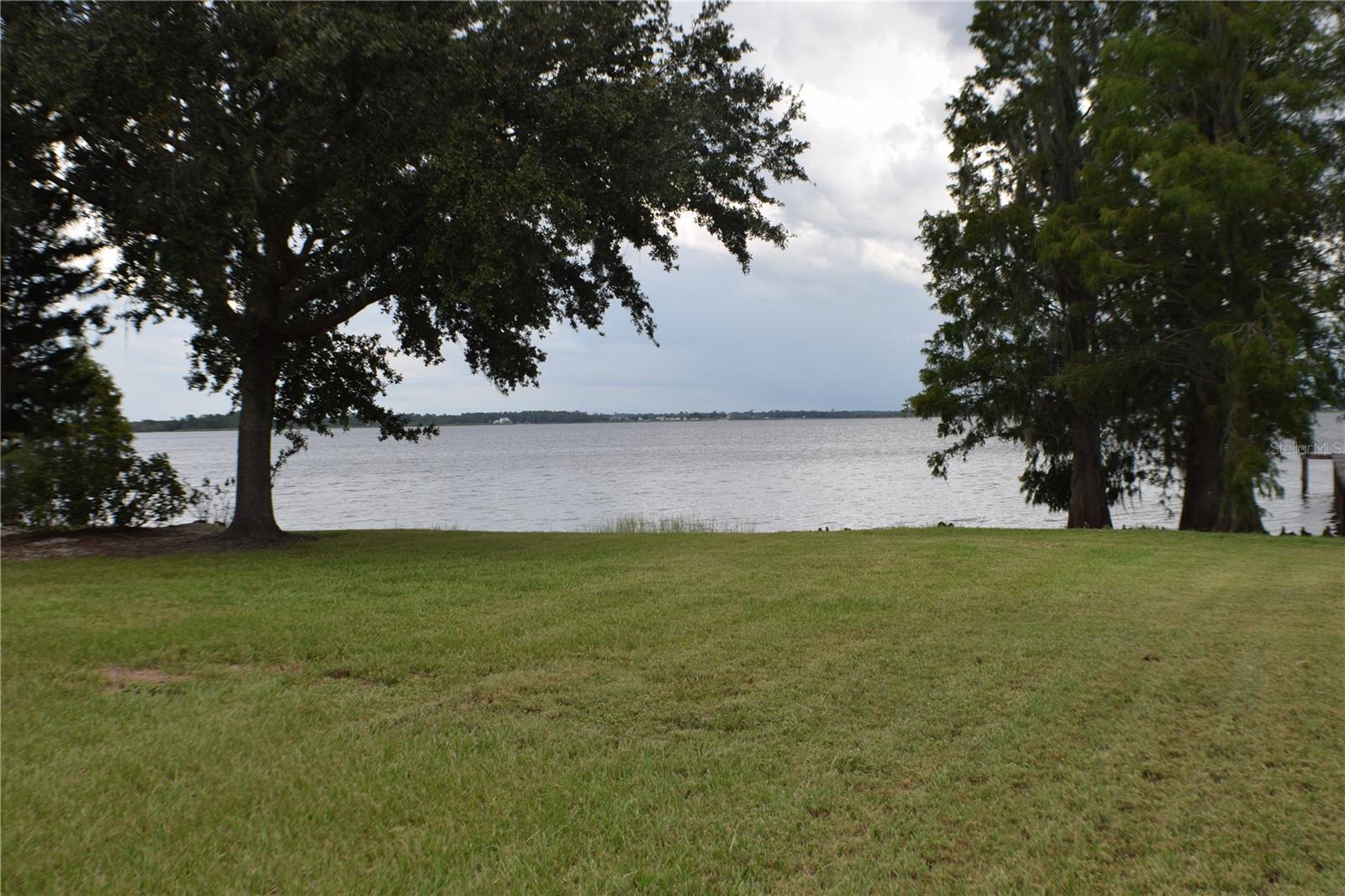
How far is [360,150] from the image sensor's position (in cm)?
1212

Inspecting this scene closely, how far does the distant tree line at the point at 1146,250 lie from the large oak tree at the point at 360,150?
26.1 feet

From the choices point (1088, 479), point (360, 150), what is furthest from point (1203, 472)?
point (360, 150)

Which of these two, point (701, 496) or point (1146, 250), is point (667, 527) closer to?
point (1146, 250)

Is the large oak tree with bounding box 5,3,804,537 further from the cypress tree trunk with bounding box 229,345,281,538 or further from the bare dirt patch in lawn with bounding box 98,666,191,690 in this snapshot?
the bare dirt patch in lawn with bounding box 98,666,191,690

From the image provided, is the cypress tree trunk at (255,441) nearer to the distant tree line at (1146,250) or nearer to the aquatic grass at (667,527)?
the aquatic grass at (667,527)

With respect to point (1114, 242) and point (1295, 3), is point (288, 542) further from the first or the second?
point (1295, 3)

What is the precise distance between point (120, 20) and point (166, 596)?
23.4ft

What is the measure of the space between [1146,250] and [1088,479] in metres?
5.88

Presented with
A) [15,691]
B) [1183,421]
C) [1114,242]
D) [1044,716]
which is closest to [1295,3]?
[1114,242]

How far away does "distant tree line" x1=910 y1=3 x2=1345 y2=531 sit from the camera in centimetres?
1652

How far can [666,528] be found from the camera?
22.1 metres

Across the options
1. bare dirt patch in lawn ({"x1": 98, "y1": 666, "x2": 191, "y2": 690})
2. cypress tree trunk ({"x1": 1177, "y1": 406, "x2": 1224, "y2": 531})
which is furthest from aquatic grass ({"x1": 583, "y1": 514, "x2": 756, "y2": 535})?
bare dirt patch in lawn ({"x1": 98, "y1": 666, "x2": 191, "y2": 690})

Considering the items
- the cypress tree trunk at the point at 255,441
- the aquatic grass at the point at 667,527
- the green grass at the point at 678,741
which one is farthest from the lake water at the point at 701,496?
the green grass at the point at 678,741

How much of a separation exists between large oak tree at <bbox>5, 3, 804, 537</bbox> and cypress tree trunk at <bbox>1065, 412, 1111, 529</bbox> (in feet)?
35.4
